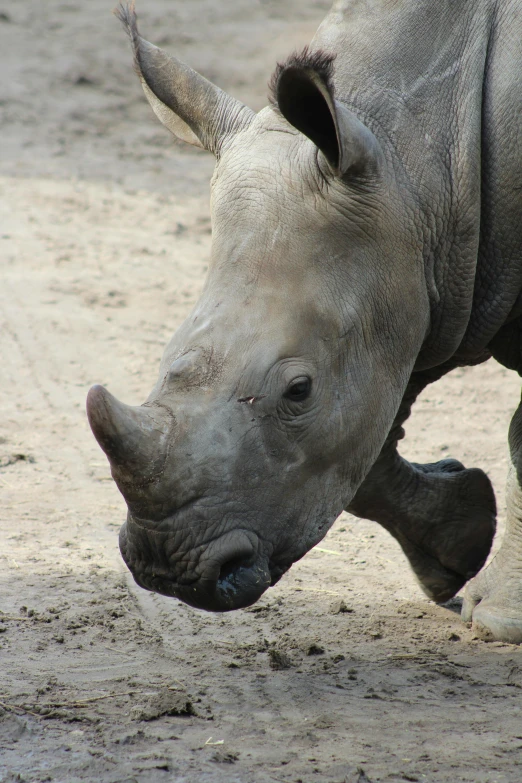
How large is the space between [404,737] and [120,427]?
136 centimetres

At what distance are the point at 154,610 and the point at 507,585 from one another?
4.71 ft

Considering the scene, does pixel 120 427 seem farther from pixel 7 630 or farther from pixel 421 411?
pixel 421 411

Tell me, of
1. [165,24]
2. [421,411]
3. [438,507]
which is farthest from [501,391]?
[165,24]

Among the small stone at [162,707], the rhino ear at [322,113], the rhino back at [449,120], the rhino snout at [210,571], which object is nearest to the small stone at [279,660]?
the small stone at [162,707]

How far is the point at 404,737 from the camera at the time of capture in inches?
144

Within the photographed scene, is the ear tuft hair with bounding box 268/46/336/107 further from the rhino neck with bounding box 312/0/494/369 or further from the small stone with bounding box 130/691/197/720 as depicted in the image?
the small stone with bounding box 130/691/197/720

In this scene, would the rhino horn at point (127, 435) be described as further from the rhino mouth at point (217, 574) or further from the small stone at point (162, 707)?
the small stone at point (162, 707)

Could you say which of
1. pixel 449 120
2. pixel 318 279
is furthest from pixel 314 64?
pixel 449 120

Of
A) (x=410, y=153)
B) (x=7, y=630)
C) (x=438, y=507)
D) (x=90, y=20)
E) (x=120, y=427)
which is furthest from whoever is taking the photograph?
(x=90, y=20)

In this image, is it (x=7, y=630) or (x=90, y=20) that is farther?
(x=90, y=20)

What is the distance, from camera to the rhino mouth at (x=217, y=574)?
345 centimetres

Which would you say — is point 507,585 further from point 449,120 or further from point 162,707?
point 449,120

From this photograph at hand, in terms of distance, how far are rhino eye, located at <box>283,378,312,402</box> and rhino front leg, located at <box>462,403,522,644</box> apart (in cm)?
140

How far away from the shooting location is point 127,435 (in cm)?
330
